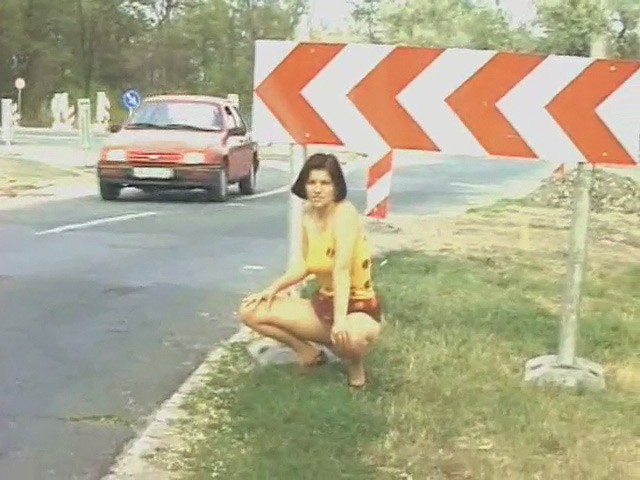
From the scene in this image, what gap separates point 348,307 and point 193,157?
1299 centimetres

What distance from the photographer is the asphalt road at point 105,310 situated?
5719 mm

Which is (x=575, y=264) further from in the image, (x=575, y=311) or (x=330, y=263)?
(x=330, y=263)

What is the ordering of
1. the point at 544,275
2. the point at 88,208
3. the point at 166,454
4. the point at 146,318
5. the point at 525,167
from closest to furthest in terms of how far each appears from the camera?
the point at 166,454, the point at 146,318, the point at 544,275, the point at 88,208, the point at 525,167

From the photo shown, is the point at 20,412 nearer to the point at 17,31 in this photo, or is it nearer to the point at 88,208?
the point at 88,208

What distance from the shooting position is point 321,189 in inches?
249

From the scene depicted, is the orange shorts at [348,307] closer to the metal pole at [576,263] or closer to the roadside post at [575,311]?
the roadside post at [575,311]

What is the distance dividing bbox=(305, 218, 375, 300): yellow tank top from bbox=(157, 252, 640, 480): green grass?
42cm

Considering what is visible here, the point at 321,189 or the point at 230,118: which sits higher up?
the point at 321,189

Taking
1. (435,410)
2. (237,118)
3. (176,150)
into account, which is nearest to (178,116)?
(237,118)

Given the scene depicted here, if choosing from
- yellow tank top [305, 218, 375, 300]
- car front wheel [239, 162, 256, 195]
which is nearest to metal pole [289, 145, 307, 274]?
yellow tank top [305, 218, 375, 300]

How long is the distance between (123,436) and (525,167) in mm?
34025

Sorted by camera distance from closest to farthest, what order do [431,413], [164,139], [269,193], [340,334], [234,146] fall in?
[431,413] → [340,334] → [164,139] → [234,146] → [269,193]

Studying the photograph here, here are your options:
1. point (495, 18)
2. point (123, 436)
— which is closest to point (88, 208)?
point (123, 436)

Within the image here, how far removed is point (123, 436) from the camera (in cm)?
563
